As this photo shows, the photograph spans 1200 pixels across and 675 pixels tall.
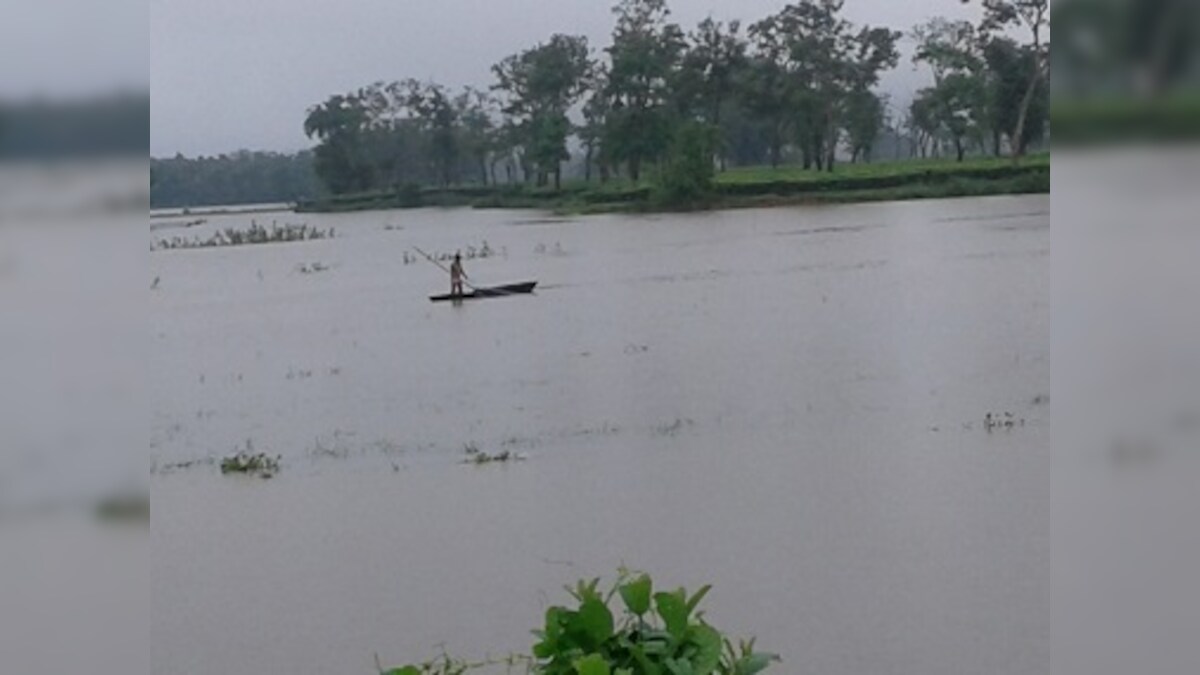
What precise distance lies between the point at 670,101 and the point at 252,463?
1.99 ft

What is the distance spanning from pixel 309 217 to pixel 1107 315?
0.87 m

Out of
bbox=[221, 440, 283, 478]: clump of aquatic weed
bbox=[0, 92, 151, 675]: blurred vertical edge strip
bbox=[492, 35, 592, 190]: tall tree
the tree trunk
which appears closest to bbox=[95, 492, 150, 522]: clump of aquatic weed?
bbox=[0, 92, 151, 675]: blurred vertical edge strip

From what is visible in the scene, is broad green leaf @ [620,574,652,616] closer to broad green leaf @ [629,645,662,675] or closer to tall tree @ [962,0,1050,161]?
broad green leaf @ [629,645,662,675]

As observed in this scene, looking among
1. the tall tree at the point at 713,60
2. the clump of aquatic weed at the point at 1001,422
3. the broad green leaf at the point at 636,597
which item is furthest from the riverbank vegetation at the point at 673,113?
the broad green leaf at the point at 636,597

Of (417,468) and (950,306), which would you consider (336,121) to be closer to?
(417,468)

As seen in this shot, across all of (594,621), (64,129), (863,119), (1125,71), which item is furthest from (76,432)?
(863,119)

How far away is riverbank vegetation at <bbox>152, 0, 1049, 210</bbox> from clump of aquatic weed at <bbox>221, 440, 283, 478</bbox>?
0.28 m

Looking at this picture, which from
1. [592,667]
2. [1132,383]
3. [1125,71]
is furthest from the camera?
[1132,383]

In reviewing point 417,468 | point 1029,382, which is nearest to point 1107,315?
point 1029,382

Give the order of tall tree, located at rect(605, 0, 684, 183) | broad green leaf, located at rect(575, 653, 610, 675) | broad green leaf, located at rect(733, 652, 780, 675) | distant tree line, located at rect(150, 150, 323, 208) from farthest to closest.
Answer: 1. tall tree, located at rect(605, 0, 684, 183)
2. distant tree line, located at rect(150, 150, 323, 208)
3. broad green leaf, located at rect(733, 652, 780, 675)
4. broad green leaf, located at rect(575, 653, 610, 675)

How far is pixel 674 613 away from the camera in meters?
1.05

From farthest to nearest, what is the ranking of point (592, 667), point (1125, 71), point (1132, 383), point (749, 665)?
1. point (1132, 383)
2. point (1125, 71)
3. point (749, 665)
4. point (592, 667)

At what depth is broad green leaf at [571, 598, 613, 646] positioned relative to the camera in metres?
1.04

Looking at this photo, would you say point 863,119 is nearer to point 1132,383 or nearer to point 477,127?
point 477,127
